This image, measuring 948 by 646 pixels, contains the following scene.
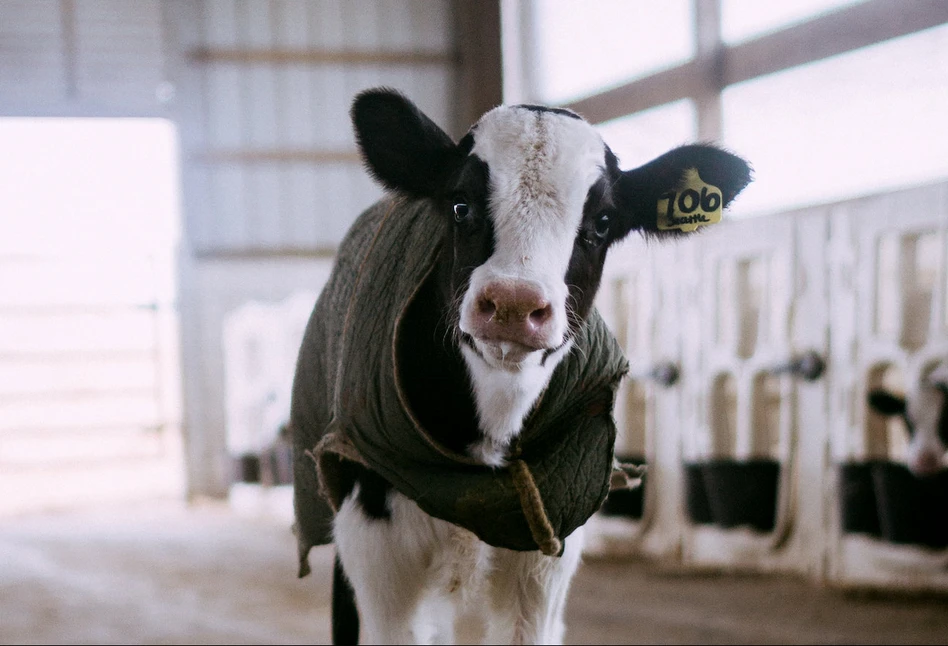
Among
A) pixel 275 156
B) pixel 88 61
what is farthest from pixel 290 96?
pixel 88 61

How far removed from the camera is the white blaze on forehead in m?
1.45

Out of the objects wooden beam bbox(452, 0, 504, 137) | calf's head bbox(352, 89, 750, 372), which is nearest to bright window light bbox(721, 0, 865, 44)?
wooden beam bbox(452, 0, 504, 137)

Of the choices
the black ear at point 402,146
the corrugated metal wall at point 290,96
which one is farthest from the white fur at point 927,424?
the corrugated metal wall at point 290,96

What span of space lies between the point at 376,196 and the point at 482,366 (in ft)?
22.8

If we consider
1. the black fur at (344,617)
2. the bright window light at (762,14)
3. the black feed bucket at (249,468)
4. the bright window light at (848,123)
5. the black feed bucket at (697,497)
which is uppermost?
the bright window light at (762,14)

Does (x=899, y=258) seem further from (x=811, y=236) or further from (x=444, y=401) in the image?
(x=444, y=401)

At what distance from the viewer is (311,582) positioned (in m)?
3.89

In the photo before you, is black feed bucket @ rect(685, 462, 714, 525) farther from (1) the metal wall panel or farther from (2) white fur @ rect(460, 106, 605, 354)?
(1) the metal wall panel

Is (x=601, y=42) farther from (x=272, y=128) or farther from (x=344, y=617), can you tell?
(x=344, y=617)

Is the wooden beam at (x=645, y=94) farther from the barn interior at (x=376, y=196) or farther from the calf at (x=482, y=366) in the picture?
the calf at (x=482, y=366)

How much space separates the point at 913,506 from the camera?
3377mm

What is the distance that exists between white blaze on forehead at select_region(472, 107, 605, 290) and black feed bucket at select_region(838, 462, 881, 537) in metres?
2.49

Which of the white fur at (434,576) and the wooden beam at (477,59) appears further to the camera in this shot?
the wooden beam at (477,59)

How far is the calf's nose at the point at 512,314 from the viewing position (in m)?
1.33
